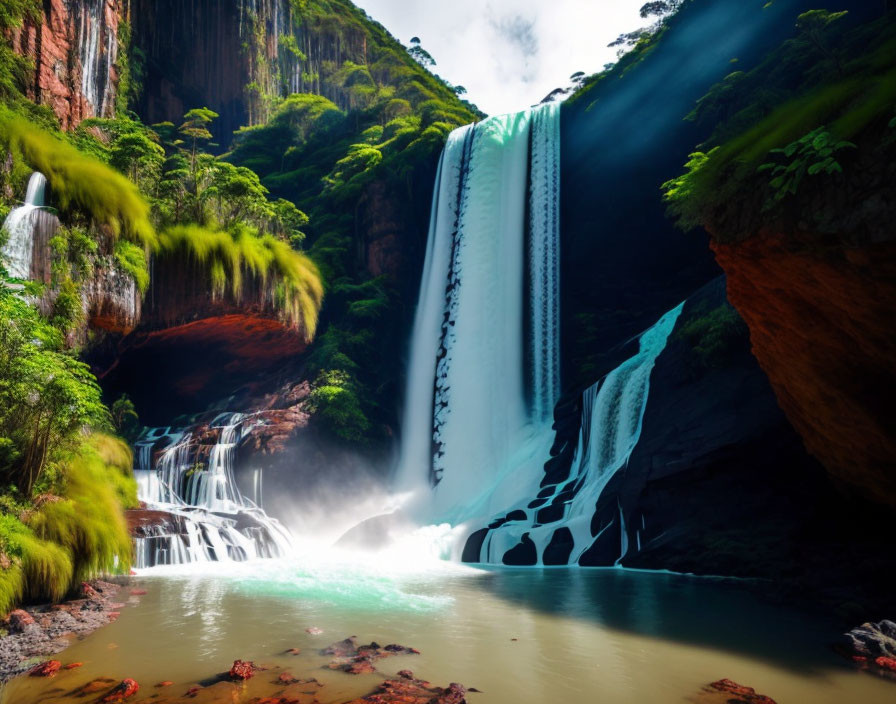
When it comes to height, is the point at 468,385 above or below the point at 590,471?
above

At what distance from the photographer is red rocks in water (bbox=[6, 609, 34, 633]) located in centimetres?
456

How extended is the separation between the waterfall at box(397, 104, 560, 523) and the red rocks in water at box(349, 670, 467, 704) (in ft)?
33.1

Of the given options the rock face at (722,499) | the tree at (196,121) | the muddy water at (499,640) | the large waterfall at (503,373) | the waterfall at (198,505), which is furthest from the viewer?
the tree at (196,121)

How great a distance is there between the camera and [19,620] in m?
4.63

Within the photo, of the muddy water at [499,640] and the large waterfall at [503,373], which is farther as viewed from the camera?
the large waterfall at [503,373]

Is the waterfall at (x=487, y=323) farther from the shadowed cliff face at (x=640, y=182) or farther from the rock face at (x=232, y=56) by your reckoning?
the rock face at (x=232, y=56)

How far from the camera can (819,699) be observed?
354 cm

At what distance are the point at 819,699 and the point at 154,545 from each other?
31.8ft

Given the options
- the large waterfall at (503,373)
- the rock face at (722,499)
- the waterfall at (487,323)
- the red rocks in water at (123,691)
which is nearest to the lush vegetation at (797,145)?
the rock face at (722,499)

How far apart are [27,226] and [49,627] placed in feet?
24.2

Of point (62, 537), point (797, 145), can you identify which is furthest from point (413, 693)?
point (797, 145)

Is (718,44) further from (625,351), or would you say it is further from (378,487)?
(378,487)

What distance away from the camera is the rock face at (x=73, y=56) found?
1480 cm

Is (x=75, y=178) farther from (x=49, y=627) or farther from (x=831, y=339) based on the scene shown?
(x=831, y=339)
